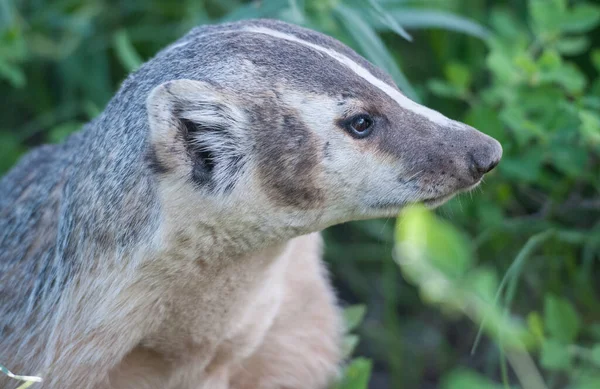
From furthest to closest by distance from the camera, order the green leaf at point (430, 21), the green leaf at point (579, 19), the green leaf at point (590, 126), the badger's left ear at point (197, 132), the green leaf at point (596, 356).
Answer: the green leaf at point (430, 21) → the green leaf at point (579, 19) → the green leaf at point (590, 126) → the green leaf at point (596, 356) → the badger's left ear at point (197, 132)

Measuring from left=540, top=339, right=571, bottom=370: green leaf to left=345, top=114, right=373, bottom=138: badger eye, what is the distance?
81cm

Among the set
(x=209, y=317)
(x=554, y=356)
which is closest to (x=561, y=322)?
(x=554, y=356)

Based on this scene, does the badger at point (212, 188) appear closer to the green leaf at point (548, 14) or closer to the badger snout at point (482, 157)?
the badger snout at point (482, 157)

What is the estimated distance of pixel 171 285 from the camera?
2002 mm

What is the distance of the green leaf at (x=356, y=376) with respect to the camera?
236cm

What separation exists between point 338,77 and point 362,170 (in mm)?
214

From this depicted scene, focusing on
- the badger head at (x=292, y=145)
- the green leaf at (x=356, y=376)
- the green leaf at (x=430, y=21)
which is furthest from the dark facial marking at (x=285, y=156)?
the green leaf at (x=430, y=21)

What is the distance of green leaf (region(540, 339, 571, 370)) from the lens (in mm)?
2281

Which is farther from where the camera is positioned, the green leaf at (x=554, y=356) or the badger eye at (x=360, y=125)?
the green leaf at (x=554, y=356)

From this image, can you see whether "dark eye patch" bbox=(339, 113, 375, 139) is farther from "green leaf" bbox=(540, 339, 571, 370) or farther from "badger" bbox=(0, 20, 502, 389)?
"green leaf" bbox=(540, 339, 571, 370)

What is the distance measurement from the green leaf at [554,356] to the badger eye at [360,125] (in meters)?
0.81

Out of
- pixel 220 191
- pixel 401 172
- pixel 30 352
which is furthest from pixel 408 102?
pixel 30 352

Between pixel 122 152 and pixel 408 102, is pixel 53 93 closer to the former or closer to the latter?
pixel 122 152

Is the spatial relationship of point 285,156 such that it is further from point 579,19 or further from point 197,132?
point 579,19
